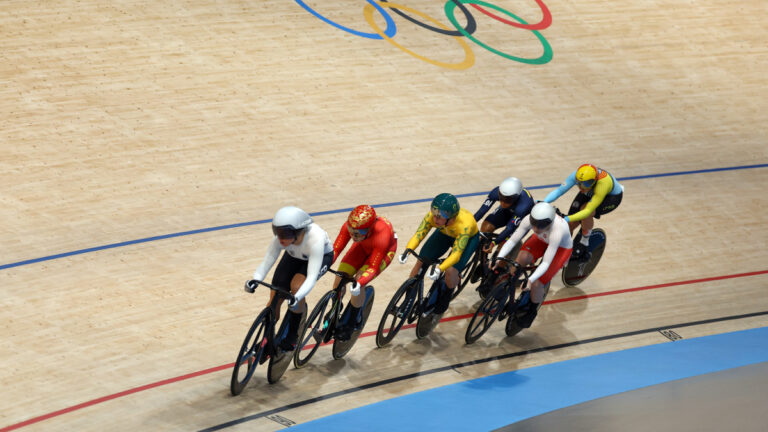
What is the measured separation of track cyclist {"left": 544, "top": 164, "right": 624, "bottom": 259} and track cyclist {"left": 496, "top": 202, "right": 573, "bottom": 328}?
0.49m

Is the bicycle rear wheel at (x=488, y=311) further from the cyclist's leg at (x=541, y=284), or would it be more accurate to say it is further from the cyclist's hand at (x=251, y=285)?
the cyclist's hand at (x=251, y=285)

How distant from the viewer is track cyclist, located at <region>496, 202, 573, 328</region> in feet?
18.0

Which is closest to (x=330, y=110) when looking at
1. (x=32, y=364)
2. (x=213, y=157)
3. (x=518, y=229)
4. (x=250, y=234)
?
(x=213, y=157)

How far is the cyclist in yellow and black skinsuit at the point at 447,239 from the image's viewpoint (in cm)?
536

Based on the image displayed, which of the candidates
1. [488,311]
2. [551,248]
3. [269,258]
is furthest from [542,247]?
[269,258]

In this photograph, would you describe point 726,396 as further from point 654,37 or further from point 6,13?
point 6,13

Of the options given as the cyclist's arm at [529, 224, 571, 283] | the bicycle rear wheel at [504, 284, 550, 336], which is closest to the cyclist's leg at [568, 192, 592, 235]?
the bicycle rear wheel at [504, 284, 550, 336]

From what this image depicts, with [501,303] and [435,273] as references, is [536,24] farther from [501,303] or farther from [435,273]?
[435,273]

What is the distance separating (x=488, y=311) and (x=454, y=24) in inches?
219

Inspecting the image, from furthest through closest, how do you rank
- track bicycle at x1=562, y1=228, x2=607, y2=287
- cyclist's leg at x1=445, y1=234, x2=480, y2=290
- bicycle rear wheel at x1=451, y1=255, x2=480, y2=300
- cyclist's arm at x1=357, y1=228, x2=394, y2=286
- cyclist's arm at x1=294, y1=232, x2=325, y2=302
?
track bicycle at x1=562, y1=228, x2=607, y2=287
bicycle rear wheel at x1=451, y1=255, x2=480, y2=300
cyclist's leg at x1=445, y1=234, x2=480, y2=290
cyclist's arm at x1=357, y1=228, x2=394, y2=286
cyclist's arm at x1=294, y1=232, x2=325, y2=302

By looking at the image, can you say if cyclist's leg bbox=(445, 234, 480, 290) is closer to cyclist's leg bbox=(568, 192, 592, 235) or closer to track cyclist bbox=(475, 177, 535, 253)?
track cyclist bbox=(475, 177, 535, 253)

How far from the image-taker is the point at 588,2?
1130 centimetres

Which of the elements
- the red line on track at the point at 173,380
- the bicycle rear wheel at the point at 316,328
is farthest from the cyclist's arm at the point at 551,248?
the bicycle rear wheel at the point at 316,328

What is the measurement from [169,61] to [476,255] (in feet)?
13.5
